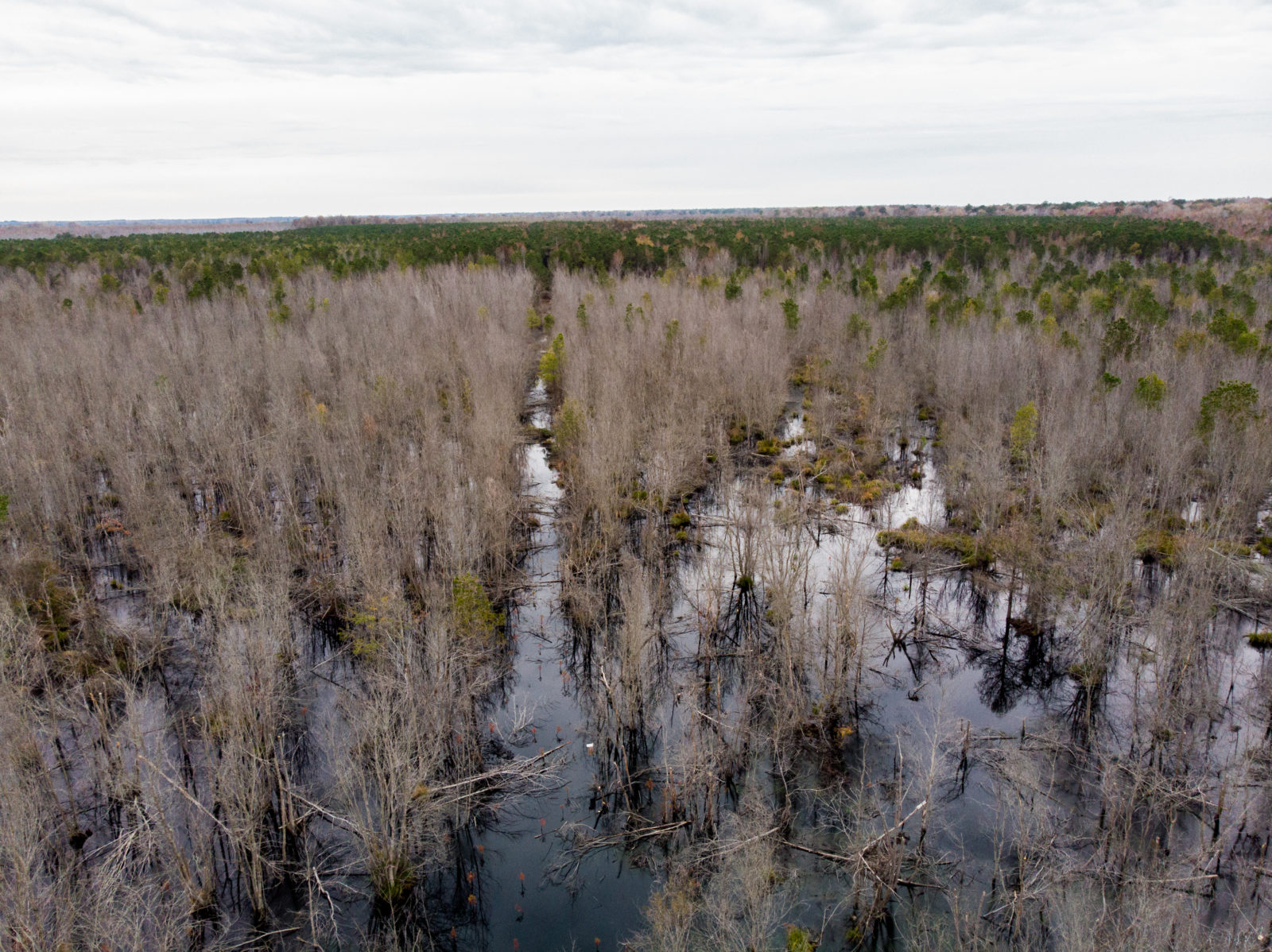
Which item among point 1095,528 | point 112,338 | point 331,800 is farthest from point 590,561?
point 112,338

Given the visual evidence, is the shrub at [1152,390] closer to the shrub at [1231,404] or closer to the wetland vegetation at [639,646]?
the wetland vegetation at [639,646]

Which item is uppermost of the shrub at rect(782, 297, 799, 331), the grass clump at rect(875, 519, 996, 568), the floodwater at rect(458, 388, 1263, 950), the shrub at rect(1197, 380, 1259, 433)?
the shrub at rect(782, 297, 799, 331)

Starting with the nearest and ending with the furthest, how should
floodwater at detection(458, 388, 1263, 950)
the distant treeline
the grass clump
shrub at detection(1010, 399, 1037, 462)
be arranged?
floodwater at detection(458, 388, 1263, 950)
the grass clump
shrub at detection(1010, 399, 1037, 462)
the distant treeline

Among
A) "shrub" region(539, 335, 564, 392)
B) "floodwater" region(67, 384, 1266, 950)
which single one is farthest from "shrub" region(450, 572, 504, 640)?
"shrub" region(539, 335, 564, 392)

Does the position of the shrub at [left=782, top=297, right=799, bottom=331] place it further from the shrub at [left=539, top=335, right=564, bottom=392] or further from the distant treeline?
the distant treeline

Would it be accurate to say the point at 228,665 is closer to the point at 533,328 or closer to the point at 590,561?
the point at 590,561

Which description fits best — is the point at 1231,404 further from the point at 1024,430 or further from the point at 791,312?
the point at 791,312

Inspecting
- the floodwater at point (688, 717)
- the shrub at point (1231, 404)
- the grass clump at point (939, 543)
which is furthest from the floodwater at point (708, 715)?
the shrub at point (1231, 404)

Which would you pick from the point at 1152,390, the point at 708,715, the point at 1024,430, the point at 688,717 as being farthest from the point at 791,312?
the point at 708,715
